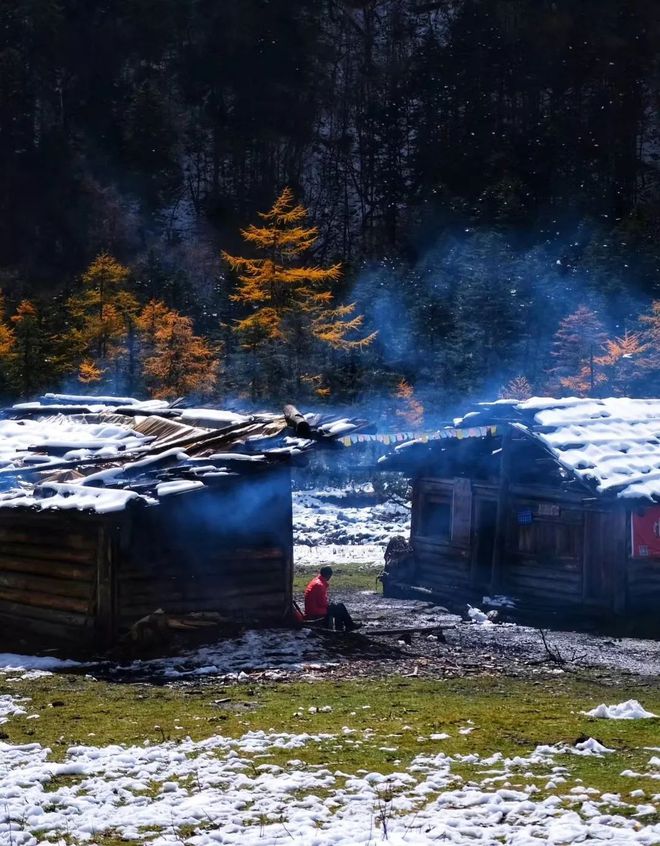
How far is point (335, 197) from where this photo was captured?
87750mm

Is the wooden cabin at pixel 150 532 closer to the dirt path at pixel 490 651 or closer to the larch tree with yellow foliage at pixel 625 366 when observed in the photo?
the dirt path at pixel 490 651

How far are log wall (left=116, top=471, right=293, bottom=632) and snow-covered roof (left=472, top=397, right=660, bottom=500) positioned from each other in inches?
237

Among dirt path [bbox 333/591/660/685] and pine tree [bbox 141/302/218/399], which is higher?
pine tree [bbox 141/302/218/399]

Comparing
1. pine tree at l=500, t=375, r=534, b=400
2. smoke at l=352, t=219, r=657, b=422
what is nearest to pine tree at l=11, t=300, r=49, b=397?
Result: smoke at l=352, t=219, r=657, b=422

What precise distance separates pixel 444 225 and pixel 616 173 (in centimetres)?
1683

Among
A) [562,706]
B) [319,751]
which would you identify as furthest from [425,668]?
[319,751]

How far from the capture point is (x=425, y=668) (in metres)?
15.0

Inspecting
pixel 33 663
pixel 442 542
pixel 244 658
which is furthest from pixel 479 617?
pixel 33 663

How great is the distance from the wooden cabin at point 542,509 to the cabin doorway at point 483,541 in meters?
0.02

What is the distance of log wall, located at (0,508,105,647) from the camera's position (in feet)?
54.0

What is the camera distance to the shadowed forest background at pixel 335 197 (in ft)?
182

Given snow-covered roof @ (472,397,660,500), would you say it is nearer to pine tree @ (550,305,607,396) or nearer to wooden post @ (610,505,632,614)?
wooden post @ (610,505,632,614)

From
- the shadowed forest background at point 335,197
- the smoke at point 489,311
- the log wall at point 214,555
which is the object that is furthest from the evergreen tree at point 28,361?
the log wall at point 214,555

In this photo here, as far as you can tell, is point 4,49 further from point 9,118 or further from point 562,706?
point 562,706
